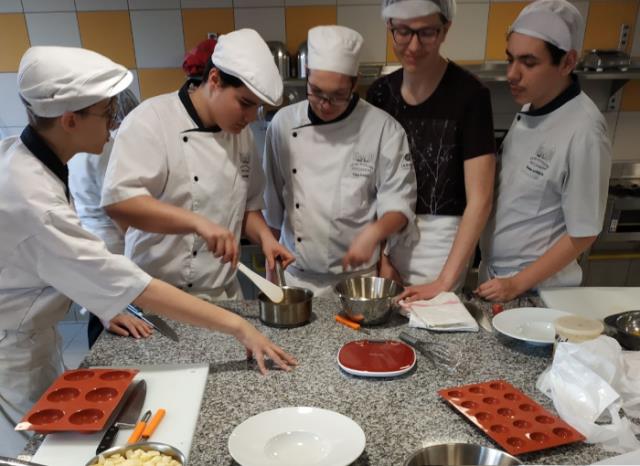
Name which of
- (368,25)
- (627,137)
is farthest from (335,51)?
(627,137)

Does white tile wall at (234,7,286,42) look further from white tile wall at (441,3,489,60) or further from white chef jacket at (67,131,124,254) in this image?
white chef jacket at (67,131,124,254)

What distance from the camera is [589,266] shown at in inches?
111

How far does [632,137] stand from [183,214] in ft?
9.29

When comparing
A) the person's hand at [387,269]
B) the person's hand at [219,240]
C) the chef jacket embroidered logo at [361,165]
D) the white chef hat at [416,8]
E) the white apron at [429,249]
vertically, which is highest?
the white chef hat at [416,8]

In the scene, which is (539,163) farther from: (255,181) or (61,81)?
(61,81)

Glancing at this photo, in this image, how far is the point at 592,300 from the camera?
1306mm

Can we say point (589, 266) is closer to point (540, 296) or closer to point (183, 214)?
point (540, 296)

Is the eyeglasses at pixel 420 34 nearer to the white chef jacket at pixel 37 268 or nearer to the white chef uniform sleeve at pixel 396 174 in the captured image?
the white chef uniform sleeve at pixel 396 174

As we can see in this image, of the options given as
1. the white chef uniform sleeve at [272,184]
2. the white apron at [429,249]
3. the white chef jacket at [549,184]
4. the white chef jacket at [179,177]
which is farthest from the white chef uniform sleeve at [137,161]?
the white chef jacket at [549,184]

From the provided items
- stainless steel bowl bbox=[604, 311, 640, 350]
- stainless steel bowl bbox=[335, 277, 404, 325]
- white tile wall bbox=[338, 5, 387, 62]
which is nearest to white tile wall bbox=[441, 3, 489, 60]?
white tile wall bbox=[338, 5, 387, 62]

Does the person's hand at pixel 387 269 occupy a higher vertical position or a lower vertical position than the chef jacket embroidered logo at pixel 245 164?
lower

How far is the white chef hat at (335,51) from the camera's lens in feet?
4.67

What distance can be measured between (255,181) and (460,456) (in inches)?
41.8

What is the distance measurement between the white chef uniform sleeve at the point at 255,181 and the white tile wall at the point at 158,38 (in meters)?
1.47
